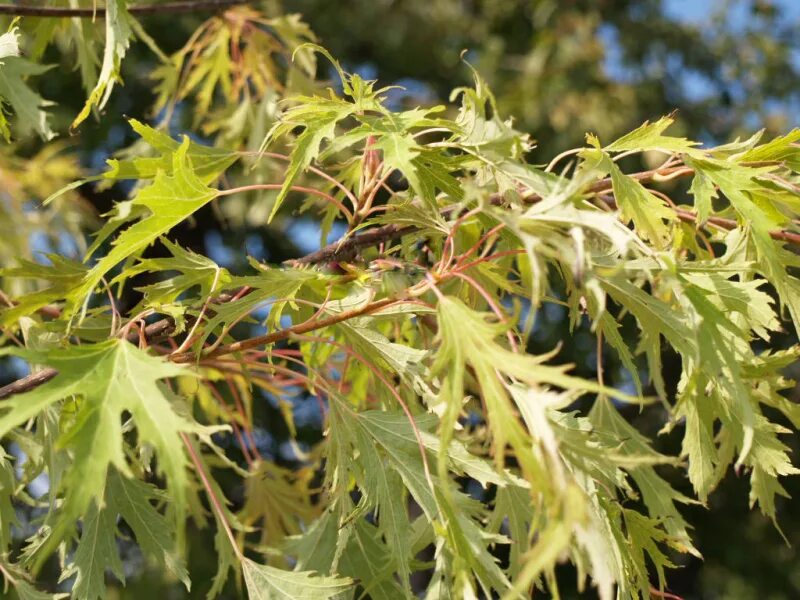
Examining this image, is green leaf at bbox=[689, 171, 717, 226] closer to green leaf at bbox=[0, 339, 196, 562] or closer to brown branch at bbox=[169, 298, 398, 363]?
brown branch at bbox=[169, 298, 398, 363]

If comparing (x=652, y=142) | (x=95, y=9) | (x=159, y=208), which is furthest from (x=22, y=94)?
(x=652, y=142)

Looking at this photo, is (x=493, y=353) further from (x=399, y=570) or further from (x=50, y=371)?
(x=50, y=371)

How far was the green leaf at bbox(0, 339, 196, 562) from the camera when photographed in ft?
2.06

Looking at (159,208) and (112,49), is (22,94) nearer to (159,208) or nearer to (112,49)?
(112,49)

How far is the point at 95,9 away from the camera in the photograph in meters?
1.06

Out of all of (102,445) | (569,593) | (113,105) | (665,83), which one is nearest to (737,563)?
(569,593)

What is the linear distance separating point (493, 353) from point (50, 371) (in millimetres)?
435

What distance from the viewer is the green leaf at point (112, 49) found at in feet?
3.21

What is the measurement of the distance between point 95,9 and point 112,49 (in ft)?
0.32

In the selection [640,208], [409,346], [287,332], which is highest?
[640,208]

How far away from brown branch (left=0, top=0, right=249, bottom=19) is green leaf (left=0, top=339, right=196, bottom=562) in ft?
1.72

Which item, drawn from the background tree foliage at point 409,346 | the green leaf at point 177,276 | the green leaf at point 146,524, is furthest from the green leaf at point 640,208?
the green leaf at point 146,524

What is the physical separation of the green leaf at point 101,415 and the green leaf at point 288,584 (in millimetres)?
252

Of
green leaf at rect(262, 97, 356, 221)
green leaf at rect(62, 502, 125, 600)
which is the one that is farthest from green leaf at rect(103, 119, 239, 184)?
green leaf at rect(62, 502, 125, 600)
